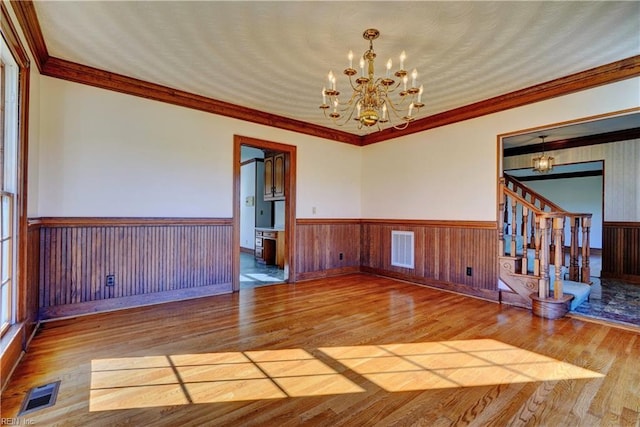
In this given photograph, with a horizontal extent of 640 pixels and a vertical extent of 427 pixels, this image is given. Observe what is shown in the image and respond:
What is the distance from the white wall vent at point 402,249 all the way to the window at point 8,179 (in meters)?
4.63

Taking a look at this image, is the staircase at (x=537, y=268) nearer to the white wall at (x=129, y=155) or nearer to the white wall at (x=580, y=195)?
the white wall at (x=129, y=155)

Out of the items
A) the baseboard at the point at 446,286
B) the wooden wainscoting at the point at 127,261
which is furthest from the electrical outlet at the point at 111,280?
the baseboard at the point at 446,286

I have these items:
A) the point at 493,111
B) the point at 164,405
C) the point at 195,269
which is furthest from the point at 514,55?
the point at 195,269

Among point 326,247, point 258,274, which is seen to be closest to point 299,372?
point 326,247

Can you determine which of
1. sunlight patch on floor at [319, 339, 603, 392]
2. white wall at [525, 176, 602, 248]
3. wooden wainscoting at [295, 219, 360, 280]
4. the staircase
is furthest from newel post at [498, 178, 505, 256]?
white wall at [525, 176, 602, 248]

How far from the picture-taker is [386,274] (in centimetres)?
545

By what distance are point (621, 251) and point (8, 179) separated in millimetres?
7967

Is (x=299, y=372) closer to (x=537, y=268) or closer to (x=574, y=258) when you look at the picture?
(x=537, y=268)

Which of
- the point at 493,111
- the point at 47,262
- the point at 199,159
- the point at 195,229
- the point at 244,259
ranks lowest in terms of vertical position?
the point at 244,259

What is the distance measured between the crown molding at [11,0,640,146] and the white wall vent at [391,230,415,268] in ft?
5.51

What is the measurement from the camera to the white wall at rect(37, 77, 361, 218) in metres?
3.18

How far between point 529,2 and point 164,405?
3.53 meters

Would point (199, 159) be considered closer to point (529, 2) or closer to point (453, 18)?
point (453, 18)

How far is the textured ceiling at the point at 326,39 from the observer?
2.31 m
